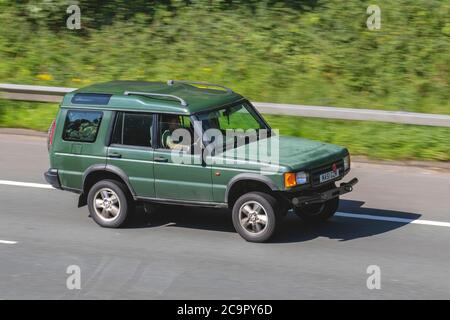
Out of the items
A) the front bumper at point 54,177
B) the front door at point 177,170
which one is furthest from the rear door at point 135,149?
the front bumper at point 54,177

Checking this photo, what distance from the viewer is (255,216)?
1069cm

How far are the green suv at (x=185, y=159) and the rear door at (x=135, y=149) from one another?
0.5 inches

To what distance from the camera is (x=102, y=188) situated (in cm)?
1143

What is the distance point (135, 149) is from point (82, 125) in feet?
2.72

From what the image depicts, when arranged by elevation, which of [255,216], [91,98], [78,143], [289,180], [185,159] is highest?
[91,98]

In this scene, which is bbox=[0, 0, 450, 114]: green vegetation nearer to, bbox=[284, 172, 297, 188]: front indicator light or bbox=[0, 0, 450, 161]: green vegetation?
bbox=[0, 0, 450, 161]: green vegetation

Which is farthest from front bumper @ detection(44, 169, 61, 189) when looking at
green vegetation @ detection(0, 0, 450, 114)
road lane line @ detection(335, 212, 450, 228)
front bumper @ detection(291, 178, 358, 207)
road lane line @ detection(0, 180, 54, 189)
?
green vegetation @ detection(0, 0, 450, 114)

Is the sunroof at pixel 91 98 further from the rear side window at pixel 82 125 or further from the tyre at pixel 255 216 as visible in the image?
the tyre at pixel 255 216

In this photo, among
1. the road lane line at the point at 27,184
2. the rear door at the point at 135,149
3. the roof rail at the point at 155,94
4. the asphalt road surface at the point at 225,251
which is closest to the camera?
the asphalt road surface at the point at 225,251

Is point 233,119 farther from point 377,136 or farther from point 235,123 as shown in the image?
point 377,136

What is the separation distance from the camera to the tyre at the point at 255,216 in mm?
10555

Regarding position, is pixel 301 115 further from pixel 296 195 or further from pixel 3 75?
pixel 3 75

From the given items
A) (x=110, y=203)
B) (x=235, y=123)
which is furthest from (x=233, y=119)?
(x=110, y=203)

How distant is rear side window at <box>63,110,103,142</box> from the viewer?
11430 mm
